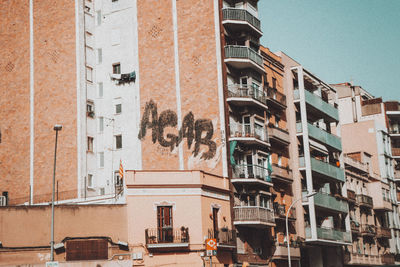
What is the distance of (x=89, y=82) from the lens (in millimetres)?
53906

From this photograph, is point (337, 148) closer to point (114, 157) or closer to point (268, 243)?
point (268, 243)

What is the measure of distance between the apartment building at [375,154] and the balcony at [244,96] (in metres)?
24.8

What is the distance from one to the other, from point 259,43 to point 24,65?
1998 cm

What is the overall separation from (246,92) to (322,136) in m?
12.5

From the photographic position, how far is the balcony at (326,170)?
55547 mm

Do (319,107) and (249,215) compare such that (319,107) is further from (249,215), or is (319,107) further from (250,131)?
(249,215)

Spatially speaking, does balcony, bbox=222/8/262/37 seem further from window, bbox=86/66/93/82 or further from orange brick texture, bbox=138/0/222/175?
window, bbox=86/66/93/82

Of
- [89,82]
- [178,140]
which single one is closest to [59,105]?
[89,82]

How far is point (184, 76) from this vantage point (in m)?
49.2

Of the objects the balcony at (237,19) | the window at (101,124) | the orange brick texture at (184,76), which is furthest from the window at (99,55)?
the balcony at (237,19)

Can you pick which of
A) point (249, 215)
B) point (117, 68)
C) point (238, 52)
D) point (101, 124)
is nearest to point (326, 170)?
point (249, 215)

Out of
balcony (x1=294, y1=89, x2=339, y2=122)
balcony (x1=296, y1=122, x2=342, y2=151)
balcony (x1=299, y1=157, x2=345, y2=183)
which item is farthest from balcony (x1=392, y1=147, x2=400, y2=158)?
balcony (x1=299, y1=157, x2=345, y2=183)

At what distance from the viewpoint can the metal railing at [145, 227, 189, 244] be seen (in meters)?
40.4

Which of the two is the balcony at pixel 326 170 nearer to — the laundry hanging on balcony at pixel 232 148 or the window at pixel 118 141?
the laundry hanging on balcony at pixel 232 148
